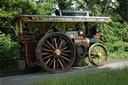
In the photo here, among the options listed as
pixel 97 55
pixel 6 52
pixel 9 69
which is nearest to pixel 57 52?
pixel 97 55

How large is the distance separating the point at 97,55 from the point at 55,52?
6.86ft

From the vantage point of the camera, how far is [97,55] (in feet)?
26.7

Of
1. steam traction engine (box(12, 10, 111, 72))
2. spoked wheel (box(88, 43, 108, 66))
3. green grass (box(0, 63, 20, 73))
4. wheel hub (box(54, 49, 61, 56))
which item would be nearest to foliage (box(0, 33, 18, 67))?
green grass (box(0, 63, 20, 73))

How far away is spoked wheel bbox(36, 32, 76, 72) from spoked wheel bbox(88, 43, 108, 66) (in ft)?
3.40

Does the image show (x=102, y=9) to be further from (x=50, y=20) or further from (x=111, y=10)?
(x=50, y=20)

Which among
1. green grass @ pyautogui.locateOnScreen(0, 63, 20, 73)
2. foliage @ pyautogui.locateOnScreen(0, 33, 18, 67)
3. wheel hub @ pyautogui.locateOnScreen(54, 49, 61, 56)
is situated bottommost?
green grass @ pyautogui.locateOnScreen(0, 63, 20, 73)

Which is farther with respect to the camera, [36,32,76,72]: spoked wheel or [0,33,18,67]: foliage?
[0,33,18,67]: foliage

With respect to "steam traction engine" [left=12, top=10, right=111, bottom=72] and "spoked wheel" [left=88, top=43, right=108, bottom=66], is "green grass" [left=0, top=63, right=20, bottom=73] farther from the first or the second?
"spoked wheel" [left=88, top=43, right=108, bottom=66]

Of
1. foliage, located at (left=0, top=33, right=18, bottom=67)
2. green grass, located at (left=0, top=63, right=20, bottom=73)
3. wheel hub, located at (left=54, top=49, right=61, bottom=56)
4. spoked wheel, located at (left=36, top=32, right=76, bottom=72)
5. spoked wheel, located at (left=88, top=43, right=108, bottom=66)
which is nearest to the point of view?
spoked wheel, located at (left=36, top=32, right=76, bottom=72)

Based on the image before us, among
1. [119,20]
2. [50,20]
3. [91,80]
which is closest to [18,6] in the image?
[50,20]

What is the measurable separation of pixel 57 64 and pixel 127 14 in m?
9.80

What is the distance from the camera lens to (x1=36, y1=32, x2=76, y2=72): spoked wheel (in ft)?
22.4

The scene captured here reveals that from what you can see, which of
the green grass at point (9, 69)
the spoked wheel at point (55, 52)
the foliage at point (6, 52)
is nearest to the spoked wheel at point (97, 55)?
the spoked wheel at point (55, 52)

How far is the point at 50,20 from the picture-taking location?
6.94 metres
